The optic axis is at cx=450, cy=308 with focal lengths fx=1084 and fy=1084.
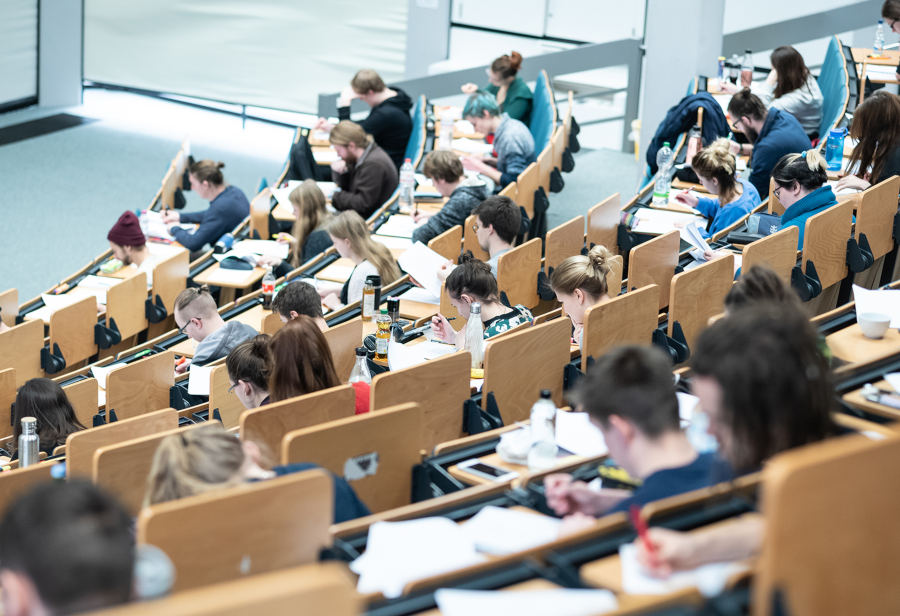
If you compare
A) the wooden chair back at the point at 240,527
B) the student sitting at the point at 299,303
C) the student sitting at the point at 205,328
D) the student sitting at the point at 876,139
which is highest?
the student sitting at the point at 876,139

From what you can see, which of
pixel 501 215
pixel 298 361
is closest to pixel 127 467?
pixel 298 361

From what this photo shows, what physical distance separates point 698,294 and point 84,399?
2.66 metres

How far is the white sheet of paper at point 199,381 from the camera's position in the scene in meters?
4.70

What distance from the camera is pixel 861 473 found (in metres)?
1.76

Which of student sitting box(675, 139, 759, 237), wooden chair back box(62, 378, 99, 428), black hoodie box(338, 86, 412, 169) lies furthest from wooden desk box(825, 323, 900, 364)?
black hoodie box(338, 86, 412, 169)

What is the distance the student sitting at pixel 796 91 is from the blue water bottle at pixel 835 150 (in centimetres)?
91

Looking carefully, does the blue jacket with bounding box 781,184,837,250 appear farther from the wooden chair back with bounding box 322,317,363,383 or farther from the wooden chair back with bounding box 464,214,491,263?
the wooden chair back with bounding box 322,317,363,383

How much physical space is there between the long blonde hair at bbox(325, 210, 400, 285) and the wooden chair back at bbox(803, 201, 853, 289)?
6.98 ft

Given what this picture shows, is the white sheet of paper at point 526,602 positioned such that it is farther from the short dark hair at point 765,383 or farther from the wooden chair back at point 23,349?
the wooden chair back at point 23,349

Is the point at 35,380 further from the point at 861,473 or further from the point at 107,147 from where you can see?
the point at 107,147

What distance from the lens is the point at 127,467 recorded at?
3.24 meters

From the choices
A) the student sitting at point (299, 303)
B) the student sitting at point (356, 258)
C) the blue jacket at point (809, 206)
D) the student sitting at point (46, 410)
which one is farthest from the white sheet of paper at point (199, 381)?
the blue jacket at point (809, 206)

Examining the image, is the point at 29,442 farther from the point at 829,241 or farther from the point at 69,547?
the point at 829,241

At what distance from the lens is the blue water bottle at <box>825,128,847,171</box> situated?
5.93 meters
